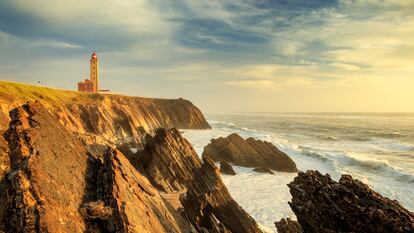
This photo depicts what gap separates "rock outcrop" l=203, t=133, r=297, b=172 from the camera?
1674 inches

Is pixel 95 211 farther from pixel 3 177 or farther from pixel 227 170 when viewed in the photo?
pixel 227 170

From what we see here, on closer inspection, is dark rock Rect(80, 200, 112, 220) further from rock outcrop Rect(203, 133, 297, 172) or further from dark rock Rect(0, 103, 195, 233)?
rock outcrop Rect(203, 133, 297, 172)

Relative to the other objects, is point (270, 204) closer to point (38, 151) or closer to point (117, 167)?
point (117, 167)

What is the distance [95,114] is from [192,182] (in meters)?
37.2

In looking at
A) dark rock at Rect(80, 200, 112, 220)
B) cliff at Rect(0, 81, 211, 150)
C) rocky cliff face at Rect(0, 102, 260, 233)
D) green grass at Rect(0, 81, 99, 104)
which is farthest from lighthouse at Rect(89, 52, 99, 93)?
dark rock at Rect(80, 200, 112, 220)

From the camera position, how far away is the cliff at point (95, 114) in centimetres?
4259

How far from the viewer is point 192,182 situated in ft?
79.1

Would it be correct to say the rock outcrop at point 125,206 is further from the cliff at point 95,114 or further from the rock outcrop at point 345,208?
the cliff at point 95,114

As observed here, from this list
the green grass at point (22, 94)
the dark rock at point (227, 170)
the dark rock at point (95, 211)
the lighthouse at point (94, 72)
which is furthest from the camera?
the lighthouse at point (94, 72)

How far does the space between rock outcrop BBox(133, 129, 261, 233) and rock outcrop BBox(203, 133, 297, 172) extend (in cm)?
1561

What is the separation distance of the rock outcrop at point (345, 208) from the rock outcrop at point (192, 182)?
5048 millimetres

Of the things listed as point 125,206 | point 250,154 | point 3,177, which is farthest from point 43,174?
point 250,154

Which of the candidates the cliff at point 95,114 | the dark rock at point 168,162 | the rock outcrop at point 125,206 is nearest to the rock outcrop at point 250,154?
the cliff at point 95,114

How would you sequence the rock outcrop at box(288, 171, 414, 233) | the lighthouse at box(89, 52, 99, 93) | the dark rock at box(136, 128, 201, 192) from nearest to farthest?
the rock outcrop at box(288, 171, 414, 233), the dark rock at box(136, 128, 201, 192), the lighthouse at box(89, 52, 99, 93)
